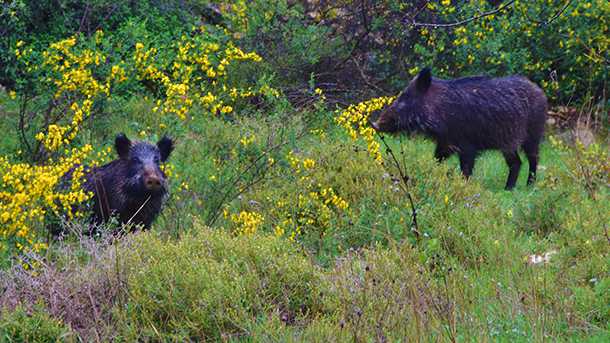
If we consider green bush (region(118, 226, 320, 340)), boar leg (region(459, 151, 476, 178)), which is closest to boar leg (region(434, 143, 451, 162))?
boar leg (region(459, 151, 476, 178))

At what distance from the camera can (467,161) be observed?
11.9 meters

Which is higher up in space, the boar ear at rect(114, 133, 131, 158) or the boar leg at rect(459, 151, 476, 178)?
the boar ear at rect(114, 133, 131, 158)

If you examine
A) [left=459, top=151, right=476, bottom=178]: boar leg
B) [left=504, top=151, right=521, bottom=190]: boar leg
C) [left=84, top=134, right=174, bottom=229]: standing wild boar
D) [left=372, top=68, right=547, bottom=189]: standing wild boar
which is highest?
[left=84, top=134, right=174, bottom=229]: standing wild boar

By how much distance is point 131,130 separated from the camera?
12.2 m

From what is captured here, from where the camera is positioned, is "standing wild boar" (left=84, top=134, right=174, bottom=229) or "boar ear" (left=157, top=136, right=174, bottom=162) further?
"boar ear" (left=157, top=136, right=174, bottom=162)

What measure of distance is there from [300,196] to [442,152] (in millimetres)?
3702

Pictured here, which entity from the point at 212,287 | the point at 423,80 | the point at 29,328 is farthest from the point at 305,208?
the point at 423,80

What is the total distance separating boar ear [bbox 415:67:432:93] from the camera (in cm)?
1185

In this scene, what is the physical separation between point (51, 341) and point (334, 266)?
8.62ft

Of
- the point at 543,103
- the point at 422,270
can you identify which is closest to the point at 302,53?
the point at 543,103

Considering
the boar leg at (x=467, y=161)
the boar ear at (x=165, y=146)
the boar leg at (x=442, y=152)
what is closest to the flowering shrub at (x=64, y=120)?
the boar ear at (x=165, y=146)

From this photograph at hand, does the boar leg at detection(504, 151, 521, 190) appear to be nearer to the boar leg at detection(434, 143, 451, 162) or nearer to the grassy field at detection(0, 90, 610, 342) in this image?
the boar leg at detection(434, 143, 451, 162)

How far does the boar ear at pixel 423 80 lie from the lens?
38.9 feet

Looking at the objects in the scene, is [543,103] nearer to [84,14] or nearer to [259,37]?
[259,37]
